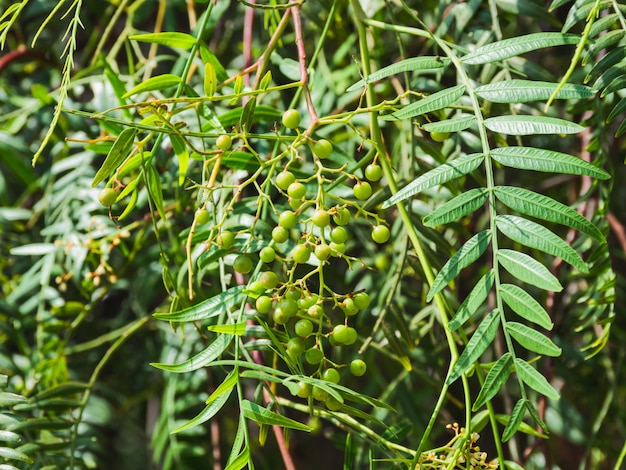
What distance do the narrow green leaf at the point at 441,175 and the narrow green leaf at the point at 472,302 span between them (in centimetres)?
7

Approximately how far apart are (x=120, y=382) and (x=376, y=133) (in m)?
0.91

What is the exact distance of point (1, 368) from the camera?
835 millimetres

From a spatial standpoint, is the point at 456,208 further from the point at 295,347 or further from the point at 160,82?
the point at 160,82

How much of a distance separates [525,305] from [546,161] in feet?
0.34

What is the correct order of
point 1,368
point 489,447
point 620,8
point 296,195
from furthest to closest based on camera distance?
point 489,447 → point 1,368 → point 620,8 → point 296,195

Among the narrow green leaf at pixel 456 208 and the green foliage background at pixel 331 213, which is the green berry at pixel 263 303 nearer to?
the green foliage background at pixel 331 213

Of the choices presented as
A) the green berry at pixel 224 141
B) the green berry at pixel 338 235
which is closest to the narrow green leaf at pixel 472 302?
the green berry at pixel 338 235

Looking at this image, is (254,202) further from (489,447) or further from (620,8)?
(489,447)

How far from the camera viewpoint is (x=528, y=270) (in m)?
0.47

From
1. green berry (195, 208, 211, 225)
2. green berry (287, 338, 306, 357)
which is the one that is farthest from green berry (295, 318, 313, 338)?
green berry (195, 208, 211, 225)

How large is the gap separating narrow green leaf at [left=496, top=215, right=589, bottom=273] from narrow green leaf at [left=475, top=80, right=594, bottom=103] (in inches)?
3.6

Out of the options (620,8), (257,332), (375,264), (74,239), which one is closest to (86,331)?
(74,239)

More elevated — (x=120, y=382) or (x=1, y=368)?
(x=1, y=368)

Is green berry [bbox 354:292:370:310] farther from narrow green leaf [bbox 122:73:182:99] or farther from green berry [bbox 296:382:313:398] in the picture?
narrow green leaf [bbox 122:73:182:99]
